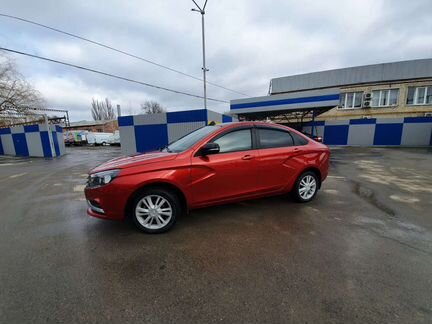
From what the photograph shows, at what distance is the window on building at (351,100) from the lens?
73.4ft

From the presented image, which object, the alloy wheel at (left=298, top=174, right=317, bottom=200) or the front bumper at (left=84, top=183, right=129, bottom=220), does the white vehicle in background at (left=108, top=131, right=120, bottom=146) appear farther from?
the alloy wheel at (left=298, top=174, right=317, bottom=200)

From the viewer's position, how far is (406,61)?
824 inches

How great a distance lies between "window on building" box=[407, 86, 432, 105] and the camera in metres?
20.4

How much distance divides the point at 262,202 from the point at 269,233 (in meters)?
1.24

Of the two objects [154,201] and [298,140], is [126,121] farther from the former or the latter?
[298,140]

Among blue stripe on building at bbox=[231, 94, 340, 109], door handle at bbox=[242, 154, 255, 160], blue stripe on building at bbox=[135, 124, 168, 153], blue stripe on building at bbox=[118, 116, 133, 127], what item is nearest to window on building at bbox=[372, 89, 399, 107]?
blue stripe on building at bbox=[231, 94, 340, 109]

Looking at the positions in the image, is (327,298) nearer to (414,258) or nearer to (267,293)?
(267,293)

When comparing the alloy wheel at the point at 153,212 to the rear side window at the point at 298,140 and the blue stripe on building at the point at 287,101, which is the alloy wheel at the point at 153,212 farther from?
the blue stripe on building at the point at 287,101

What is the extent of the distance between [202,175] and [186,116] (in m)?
6.93

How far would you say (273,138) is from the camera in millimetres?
3717

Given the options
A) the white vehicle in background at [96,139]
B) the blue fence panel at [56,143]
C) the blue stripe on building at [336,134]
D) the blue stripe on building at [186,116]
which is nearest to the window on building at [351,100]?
the blue stripe on building at [336,134]

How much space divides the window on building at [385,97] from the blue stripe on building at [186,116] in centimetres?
2261

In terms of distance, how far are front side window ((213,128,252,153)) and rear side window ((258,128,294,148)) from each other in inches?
10.2

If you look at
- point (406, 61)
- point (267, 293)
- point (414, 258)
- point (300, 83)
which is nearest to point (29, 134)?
point (267, 293)
